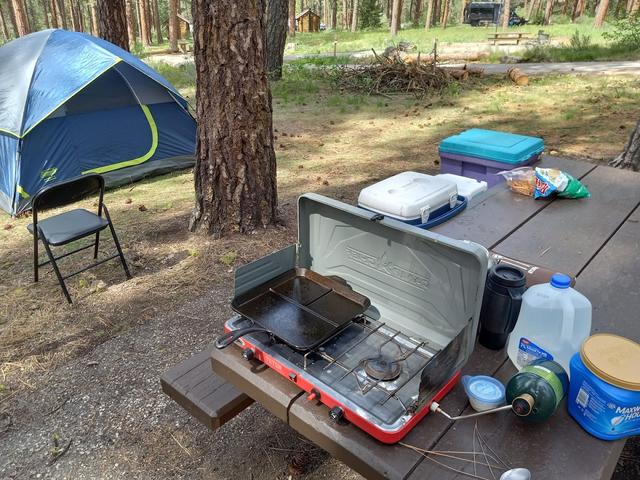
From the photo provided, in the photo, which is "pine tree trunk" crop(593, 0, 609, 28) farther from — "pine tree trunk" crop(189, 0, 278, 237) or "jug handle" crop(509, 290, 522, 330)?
"jug handle" crop(509, 290, 522, 330)

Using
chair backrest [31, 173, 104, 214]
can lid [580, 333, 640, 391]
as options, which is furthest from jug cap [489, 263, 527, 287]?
chair backrest [31, 173, 104, 214]

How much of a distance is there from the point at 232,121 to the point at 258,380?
2662 mm

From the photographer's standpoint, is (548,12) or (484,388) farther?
(548,12)

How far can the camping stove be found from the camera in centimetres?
119

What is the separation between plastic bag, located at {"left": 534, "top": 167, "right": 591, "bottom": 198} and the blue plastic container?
165 centimetres

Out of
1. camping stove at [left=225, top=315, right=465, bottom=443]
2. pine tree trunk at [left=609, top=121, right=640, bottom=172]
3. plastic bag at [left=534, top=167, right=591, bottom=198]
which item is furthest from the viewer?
pine tree trunk at [left=609, top=121, right=640, bottom=172]

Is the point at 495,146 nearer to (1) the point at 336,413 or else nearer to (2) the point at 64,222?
(1) the point at 336,413

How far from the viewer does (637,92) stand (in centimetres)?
895

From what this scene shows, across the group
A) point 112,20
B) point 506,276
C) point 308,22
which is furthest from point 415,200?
point 308,22

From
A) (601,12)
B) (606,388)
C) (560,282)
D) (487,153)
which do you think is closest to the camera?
(606,388)

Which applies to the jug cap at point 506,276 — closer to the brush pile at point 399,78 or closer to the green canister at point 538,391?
the green canister at point 538,391

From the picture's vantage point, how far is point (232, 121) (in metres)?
3.63

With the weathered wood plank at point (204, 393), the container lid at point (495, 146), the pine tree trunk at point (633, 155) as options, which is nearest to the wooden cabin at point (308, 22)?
the pine tree trunk at point (633, 155)

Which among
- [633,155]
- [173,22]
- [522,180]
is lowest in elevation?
[633,155]
